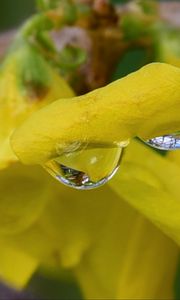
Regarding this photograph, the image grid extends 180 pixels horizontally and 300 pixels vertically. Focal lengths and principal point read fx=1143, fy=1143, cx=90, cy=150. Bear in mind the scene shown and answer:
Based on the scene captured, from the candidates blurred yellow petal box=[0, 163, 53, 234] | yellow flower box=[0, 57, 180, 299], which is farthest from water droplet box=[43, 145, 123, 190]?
blurred yellow petal box=[0, 163, 53, 234]

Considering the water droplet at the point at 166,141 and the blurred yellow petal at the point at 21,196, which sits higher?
the water droplet at the point at 166,141

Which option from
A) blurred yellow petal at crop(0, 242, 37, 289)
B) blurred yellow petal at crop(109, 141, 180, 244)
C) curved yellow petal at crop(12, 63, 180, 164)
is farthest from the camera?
blurred yellow petal at crop(0, 242, 37, 289)

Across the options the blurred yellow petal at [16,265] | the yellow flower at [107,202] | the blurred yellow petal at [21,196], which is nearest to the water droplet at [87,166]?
the yellow flower at [107,202]

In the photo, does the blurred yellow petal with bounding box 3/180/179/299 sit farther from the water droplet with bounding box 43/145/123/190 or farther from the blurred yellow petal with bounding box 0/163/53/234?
the water droplet with bounding box 43/145/123/190

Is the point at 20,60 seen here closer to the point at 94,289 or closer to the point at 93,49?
the point at 93,49

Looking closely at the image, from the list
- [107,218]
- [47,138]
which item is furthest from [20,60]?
[47,138]

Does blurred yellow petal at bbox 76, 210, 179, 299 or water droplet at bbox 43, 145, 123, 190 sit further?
blurred yellow petal at bbox 76, 210, 179, 299

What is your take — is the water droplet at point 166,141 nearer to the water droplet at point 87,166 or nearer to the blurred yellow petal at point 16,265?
the water droplet at point 87,166

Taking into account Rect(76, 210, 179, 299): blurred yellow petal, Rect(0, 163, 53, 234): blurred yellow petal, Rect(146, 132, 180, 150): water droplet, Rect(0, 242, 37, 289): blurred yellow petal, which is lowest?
Rect(76, 210, 179, 299): blurred yellow petal
